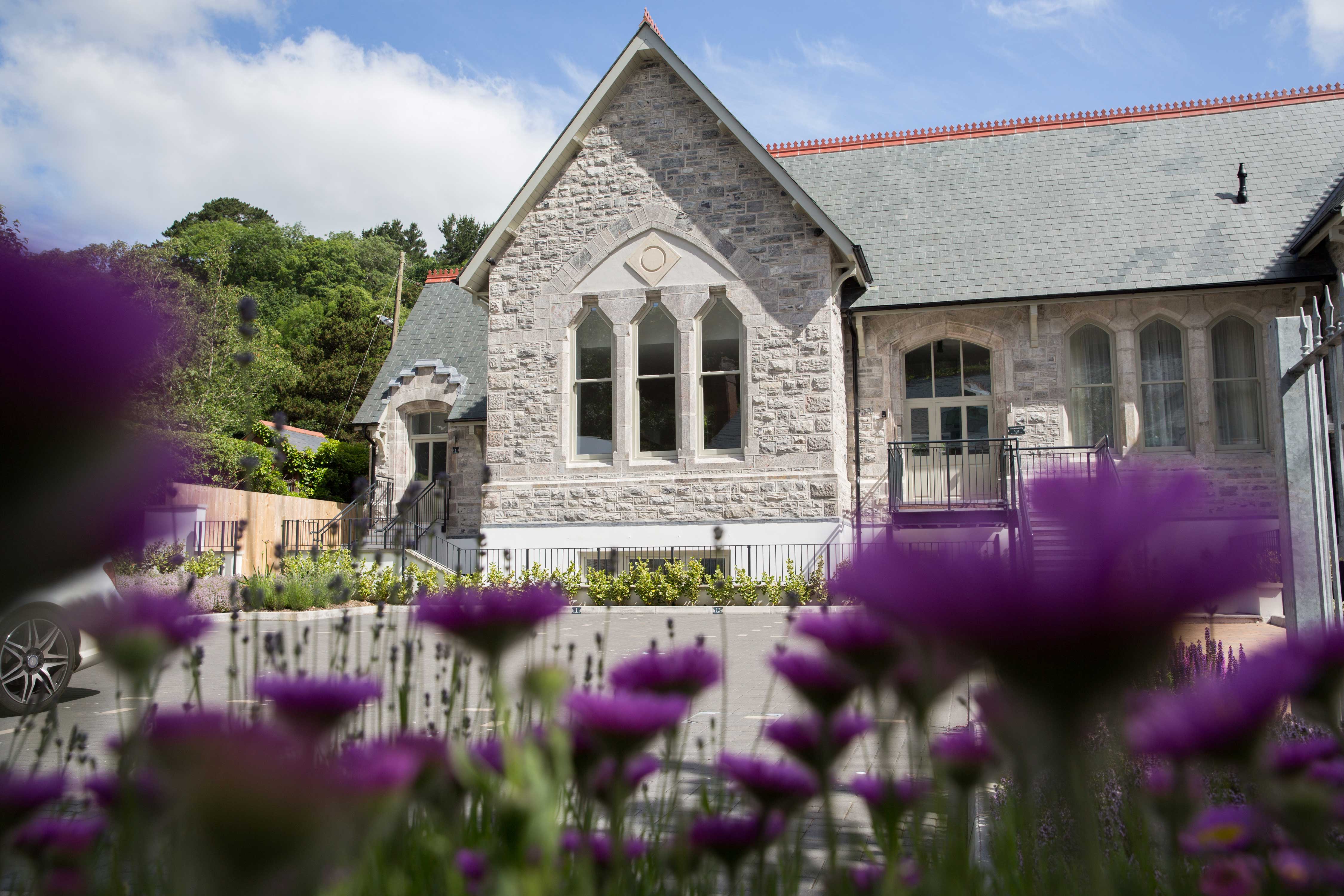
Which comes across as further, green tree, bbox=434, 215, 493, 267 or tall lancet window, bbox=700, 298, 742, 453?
green tree, bbox=434, 215, 493, 267

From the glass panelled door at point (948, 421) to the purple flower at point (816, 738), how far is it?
16383 millimetres

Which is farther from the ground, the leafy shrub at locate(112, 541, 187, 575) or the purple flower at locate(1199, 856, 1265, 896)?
the leafy shrub at locate(112, 541, 187, 575)

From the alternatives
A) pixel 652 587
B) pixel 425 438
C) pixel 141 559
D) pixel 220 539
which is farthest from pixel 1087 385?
pixel 141 559

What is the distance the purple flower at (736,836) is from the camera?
95 cm

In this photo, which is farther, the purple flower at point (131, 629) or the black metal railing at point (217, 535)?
the black metal railing at point (217, 535)

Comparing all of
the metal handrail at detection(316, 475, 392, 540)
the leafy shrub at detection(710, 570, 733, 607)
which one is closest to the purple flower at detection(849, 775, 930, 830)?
the leafy shrub at detection(710, 570, 733, 607)

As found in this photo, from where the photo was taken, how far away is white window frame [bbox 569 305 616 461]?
17.2 m

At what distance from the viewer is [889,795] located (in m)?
1.02

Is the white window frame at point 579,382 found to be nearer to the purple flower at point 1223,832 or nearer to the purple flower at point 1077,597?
the purple flower at point 1223,832

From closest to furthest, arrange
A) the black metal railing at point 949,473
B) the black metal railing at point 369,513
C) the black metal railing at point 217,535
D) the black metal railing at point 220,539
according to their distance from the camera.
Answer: the black metal railing at point 949,473 → the black metal railing at point 220,539 → the black metal railing at point 217,535 → the black metal railing at point 369,513

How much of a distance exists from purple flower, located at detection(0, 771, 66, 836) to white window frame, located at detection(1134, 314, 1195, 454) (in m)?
18.1

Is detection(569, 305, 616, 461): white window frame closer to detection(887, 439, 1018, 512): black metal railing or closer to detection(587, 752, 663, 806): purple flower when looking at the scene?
detection(887, 439, 1018, 512): black metal railing

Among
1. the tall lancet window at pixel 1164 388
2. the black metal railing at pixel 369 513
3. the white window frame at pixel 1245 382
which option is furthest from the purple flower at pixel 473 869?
the black metal railing at pixel 369 513

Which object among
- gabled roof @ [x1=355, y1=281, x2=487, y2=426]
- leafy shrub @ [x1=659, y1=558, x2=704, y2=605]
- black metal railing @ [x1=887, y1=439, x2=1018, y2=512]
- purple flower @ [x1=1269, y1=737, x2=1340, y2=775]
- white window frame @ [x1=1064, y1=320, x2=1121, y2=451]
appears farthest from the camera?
gabled roof @ [x1=355, y1=281, x2=487, y2=426]
